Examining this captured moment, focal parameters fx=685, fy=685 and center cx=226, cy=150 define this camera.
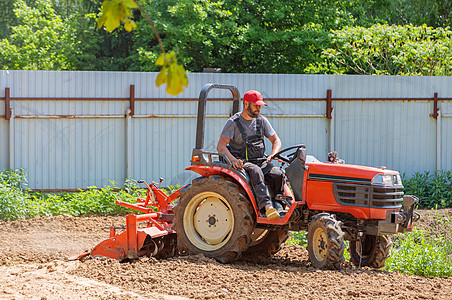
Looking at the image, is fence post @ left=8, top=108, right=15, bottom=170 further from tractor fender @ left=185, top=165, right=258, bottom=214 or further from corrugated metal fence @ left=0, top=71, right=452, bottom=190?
tractor fender @ left=185, top=165, right=258, bottom=214

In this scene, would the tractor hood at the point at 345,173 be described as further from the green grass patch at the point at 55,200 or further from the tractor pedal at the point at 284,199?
the green grass patch at the point at 55,200

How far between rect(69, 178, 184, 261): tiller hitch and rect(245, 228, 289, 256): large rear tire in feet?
3.22

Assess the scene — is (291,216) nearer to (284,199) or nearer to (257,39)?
(284,199)

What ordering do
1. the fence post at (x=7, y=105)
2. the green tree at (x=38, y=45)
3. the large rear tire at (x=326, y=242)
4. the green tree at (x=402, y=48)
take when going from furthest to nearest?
1. the green tree at (x=38, y=45)
2. the green tree at (x=402, y=48)
3. the fence post at (x=7, y=105)
4. the large rear tire at (x=326, y=242)

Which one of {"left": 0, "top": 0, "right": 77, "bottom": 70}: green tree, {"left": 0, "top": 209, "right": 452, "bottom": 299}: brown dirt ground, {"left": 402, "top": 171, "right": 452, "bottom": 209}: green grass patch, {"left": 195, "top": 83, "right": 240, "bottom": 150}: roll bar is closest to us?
{"left": 0, "top": 209, "right": 452, "bottom": 299}: brown dirt ground

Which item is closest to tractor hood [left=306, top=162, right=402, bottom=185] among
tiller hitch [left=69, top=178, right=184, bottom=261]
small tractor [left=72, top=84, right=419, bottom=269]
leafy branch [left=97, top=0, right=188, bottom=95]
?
small tractor [left=72, top=84, right=419, bottom=269]

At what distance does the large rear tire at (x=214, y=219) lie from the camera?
292 inches

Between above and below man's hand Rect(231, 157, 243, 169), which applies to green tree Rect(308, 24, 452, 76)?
above

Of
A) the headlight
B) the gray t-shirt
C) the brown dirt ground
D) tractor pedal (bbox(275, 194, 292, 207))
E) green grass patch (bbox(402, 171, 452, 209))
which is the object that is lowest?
the brown dirt ground

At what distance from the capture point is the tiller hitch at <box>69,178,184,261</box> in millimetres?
7457

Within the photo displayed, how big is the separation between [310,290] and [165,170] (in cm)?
688

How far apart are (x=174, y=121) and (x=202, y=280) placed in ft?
21.1

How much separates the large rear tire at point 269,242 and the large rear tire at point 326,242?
101 cm

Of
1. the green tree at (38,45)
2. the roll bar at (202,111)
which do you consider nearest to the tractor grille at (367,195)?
the roll bar at (202,111)
